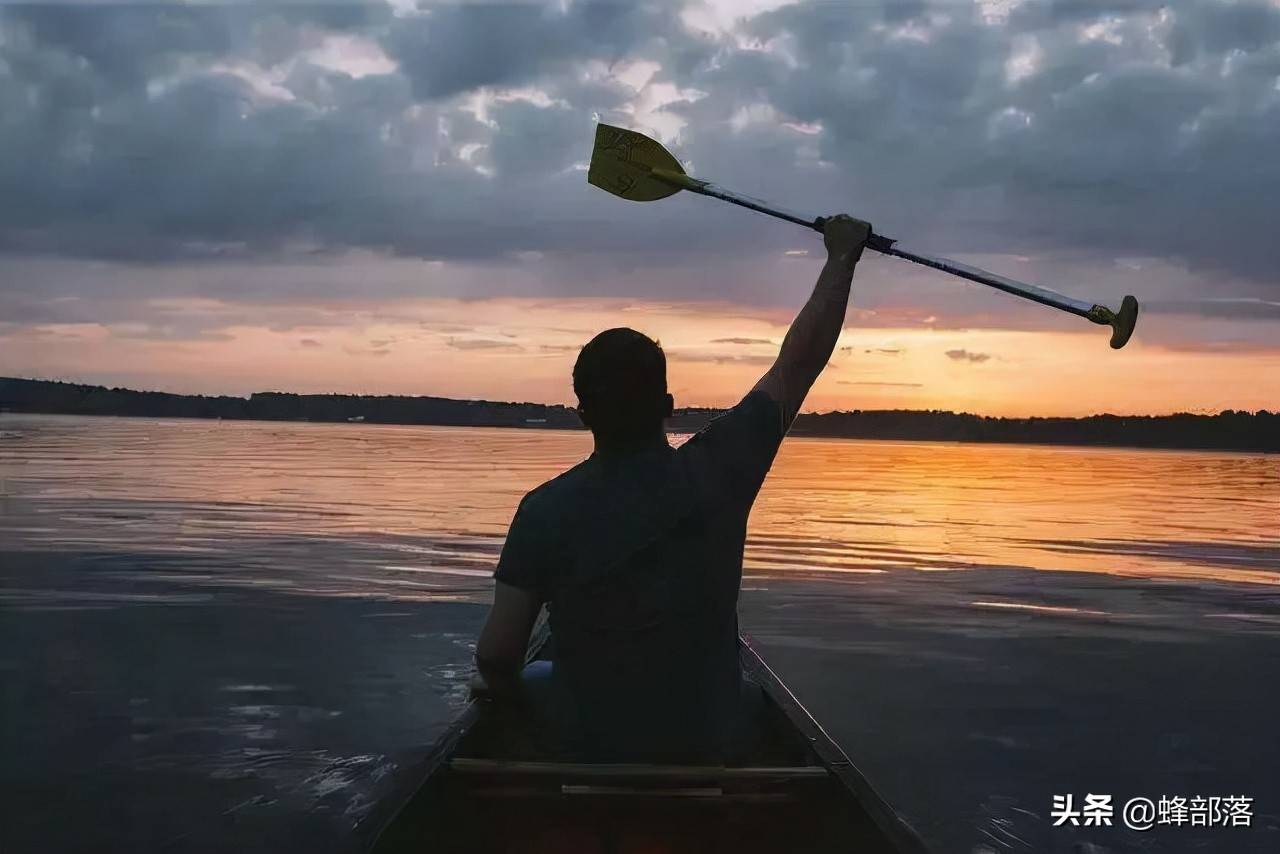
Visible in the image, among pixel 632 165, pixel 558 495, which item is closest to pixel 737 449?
pixel 558 495

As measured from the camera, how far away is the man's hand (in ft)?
12.9

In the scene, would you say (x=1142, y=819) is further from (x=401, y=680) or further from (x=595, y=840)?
(x=401, y=680)

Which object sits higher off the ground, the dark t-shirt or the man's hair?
the man's hair

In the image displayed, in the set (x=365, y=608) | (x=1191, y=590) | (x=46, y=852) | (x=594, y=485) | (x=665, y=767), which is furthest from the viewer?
(x=1191, y=590)

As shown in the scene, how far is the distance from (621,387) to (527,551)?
21.2 inches

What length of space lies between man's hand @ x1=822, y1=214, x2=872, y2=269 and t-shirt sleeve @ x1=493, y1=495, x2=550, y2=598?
1548 millimetres

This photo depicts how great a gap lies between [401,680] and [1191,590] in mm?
11012

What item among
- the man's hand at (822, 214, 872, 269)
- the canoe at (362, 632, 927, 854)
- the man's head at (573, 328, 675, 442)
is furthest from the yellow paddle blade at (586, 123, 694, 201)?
the canoe at (362, 632, 927, 854)

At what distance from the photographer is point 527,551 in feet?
10.2

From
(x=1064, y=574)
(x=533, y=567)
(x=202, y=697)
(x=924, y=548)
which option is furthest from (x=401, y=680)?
(x=924, y=548)

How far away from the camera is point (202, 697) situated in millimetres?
8086

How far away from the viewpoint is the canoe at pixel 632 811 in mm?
3328

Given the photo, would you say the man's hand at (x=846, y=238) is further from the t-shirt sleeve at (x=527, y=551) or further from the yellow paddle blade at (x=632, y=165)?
the yellow paddle blade at (x=632, y=165)

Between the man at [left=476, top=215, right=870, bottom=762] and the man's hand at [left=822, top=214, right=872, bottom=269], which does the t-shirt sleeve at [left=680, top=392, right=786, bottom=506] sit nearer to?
the man at [left=476, top=215, right=870, bottom=762]
